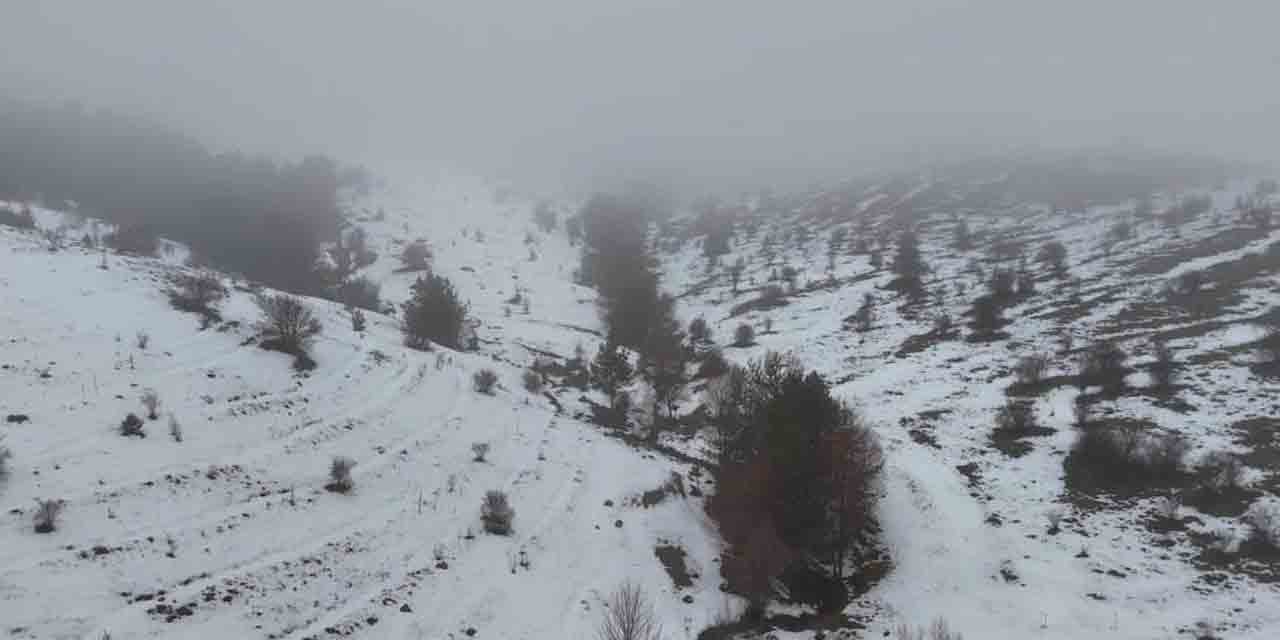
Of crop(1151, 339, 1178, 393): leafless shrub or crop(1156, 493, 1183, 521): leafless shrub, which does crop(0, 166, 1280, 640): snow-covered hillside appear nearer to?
crop(1156, 493, 1183, 521): leafless shrub

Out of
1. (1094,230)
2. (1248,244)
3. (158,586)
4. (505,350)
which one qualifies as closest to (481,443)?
(158,586)

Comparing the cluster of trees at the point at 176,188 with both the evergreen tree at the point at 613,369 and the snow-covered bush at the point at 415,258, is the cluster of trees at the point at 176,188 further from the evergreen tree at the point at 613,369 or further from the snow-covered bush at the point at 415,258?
the evergreen tree at the point at 613,369

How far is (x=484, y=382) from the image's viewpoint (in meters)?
27.5

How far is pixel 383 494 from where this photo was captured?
17.8 meters

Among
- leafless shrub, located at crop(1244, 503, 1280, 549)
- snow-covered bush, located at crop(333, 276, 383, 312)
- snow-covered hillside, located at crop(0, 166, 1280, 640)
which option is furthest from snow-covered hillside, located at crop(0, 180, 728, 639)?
snow-covered bush, located at crop(333, 276, 383, 312)

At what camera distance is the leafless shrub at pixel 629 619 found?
1226cm

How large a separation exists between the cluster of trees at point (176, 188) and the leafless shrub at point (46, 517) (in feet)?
105

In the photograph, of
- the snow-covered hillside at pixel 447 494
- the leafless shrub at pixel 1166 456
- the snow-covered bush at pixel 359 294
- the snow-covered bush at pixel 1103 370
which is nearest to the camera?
the snow-covered hillside at pixel 447 494

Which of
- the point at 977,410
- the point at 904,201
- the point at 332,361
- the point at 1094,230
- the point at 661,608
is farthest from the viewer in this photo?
the point at 904,201

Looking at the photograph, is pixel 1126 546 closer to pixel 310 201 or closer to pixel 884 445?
pixel 884 445

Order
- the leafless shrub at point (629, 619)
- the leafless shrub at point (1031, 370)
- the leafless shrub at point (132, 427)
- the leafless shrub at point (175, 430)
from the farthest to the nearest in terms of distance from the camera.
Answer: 1. the leafless shrub at point (1031, 370)
2. the leafless shrub at point (175, 430)
3. the leafless shrub at point (132, 427)
4. the leafless shrub at point (629, 619)

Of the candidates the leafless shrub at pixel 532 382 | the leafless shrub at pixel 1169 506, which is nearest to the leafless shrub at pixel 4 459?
the leafless shrub at pixel 532 382

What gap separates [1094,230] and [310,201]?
86409mm

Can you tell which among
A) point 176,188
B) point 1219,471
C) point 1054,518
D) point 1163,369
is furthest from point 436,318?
point 176,188
